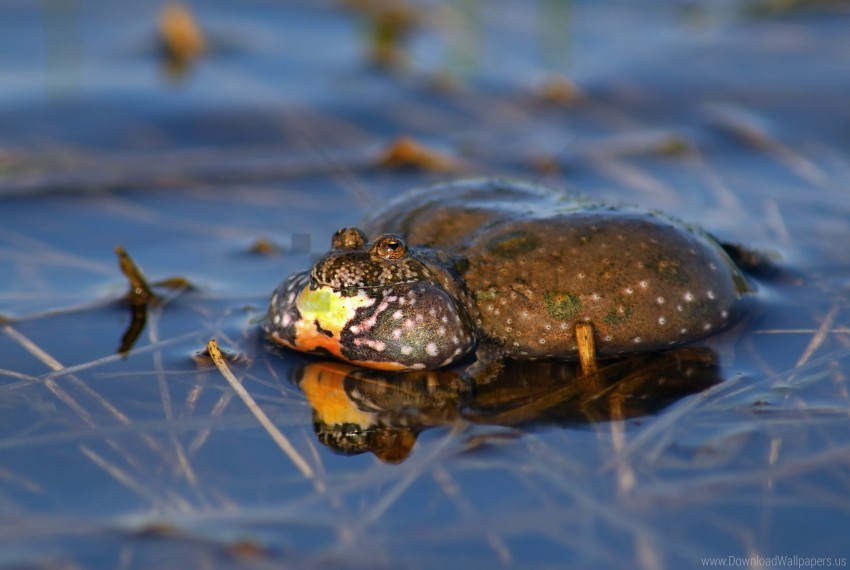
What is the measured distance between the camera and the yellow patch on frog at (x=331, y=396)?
3.70m

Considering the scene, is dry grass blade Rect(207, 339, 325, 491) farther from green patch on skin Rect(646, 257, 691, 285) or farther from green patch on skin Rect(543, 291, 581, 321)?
green patch on skin Rect(646, 257, 691, 285)

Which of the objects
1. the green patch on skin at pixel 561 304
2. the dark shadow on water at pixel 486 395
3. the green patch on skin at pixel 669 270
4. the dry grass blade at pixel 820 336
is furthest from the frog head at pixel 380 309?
the dry grass blade at pixel 820 336

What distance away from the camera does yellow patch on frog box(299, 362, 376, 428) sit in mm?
3701

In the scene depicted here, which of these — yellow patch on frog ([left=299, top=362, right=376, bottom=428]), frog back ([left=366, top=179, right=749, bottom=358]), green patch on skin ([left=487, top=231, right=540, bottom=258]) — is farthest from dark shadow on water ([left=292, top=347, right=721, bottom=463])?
green patch on skin ([left=487, top=231, right=540, bottom=258])

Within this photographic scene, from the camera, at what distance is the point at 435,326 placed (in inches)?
152

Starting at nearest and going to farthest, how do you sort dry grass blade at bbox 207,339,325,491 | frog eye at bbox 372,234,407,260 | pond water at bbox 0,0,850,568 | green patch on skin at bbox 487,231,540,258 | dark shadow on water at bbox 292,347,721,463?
pond water at bbox 0,0,850,568 < dry grass blade at bbox 207,339,325,491 < dark shadow on water at bbox 292,347,721,463 < frog eye at bbox 372,234,407,260 < green patch on skin at bbox 487,231,540,258

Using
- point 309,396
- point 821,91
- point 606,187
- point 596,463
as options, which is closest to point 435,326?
point 309,396

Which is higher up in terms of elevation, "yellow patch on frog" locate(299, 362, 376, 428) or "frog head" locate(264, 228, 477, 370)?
"frog head" locate(264, 228, 477, 370)

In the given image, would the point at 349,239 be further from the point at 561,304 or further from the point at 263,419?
the point at 561,304

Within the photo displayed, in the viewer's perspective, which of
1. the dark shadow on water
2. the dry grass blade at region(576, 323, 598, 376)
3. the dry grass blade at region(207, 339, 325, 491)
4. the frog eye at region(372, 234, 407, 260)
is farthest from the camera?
the dry grass blade at region(576, 323, 598, 376)

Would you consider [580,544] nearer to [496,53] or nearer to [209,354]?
[209,354]

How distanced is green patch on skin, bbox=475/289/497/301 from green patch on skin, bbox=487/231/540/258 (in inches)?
6.3

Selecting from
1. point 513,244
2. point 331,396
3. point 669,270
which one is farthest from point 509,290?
point 331,396

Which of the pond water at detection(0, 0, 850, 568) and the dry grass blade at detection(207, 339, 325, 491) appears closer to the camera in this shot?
the pond water at detection(0, 0, 850, 568)
